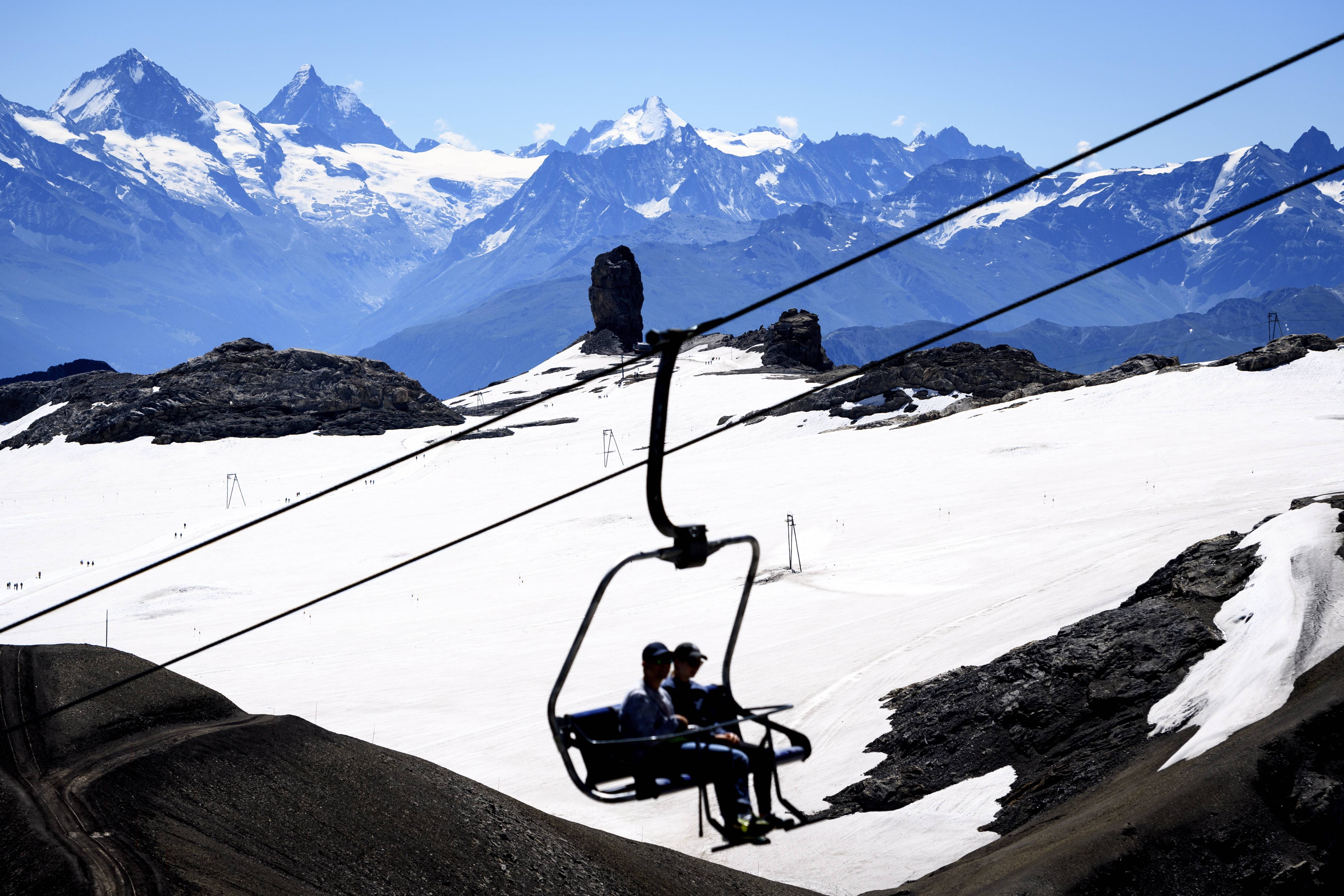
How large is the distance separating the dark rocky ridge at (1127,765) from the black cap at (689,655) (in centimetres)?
945

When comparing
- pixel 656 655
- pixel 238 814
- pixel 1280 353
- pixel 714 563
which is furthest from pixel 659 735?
pixel 1280 353

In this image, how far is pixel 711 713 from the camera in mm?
10305

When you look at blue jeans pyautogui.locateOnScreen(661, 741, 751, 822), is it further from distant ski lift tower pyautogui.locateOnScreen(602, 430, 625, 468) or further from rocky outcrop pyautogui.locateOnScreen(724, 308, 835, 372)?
rocky outcrop pyautogui.locateOnScreen(724, 308, 835, 372)

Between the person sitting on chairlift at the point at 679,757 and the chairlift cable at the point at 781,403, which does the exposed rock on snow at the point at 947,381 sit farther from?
the person sitting on chairlift at the point at 679,757

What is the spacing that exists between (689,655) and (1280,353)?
7861cm

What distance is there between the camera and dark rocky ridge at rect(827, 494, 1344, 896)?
16375mm

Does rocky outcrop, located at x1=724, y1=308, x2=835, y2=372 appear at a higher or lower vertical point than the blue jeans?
higher

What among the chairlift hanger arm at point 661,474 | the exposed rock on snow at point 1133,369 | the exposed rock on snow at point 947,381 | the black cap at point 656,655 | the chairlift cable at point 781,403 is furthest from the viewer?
the exposed rock on snow at point 947,381

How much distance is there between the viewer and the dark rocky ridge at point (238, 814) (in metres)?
13.3

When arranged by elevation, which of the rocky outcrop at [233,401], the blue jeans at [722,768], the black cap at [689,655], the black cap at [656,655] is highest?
the rocky outcrop at [233,401]

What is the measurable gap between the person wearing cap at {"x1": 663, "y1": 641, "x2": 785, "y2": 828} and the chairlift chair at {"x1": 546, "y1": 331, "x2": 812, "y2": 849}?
3.0 inches

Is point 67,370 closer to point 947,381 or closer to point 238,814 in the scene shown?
point 947,381

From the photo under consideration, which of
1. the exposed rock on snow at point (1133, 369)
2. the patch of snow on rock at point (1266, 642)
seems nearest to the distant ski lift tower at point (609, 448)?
the exposed rock on snow at point (1133, 369)

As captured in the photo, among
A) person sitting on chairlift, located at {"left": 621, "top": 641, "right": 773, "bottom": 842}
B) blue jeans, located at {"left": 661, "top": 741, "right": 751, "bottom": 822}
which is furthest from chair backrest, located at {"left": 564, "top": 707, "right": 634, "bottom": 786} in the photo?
blue jeans, located at {"left": 661, "top": 741, "right": 751, "bottom": 822}
